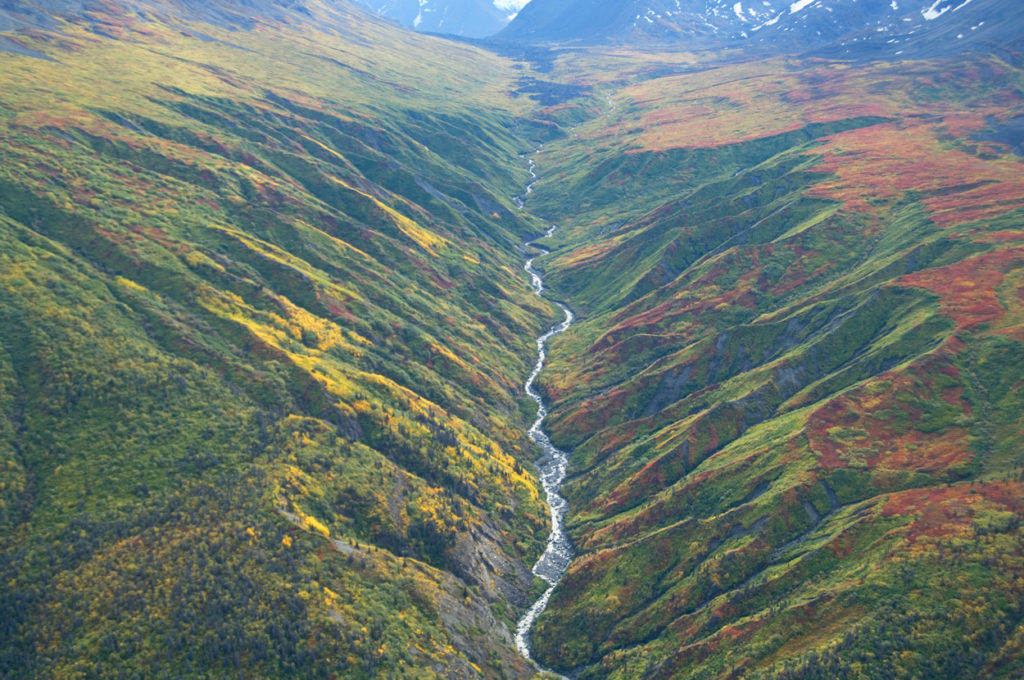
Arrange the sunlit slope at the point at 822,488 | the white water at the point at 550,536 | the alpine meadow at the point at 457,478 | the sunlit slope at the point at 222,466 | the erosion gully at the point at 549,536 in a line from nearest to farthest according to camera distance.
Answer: the sunlit slope at the point at 222,466 → the alpine meadow at the point at 457,478 → the sunlit slope at the point at 822,488 → the erosion gully at the point at 549,536 → the white water at the point at 550,536

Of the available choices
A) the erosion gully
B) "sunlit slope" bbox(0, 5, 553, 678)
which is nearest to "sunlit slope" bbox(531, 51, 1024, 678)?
the erosion gully

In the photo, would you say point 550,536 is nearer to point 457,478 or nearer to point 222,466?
point 457,478

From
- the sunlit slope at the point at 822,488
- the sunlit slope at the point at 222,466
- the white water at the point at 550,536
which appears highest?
the sunlit slope at the point at 822,488

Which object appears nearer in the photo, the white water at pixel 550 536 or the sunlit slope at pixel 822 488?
the sunlit slope at pixel 822 488

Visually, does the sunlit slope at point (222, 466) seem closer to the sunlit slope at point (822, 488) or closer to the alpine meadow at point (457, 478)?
the alpine meadow at point (457, 478)

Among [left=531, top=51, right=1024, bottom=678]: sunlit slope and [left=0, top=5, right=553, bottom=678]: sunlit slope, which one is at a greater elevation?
[left=531, top=51, right=1024, bottom=678]: sunlit slope

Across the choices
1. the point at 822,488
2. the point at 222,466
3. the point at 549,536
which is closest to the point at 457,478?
the point at 549,536

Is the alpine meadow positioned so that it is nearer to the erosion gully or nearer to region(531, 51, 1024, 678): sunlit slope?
region(531, 51, 1024, 678): sunlit slope

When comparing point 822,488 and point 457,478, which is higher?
point 822,488

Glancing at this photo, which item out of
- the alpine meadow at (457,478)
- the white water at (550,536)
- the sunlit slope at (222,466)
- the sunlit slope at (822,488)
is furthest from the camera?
the white water at (550,536)

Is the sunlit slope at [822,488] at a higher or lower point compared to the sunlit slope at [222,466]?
higher

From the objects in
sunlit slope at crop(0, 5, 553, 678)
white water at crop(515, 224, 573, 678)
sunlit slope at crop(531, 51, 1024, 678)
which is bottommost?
white water at crop(515, 224, 573, 678)

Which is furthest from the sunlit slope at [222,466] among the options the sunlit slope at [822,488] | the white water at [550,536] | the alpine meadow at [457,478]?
the sunlit slope at [822,488]
